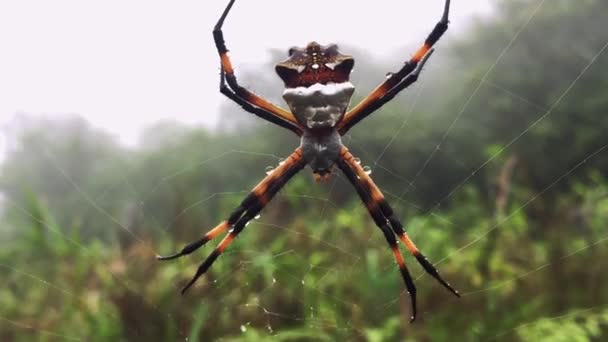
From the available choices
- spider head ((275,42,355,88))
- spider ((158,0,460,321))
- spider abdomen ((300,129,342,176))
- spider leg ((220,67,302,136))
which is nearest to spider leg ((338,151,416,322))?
spider ((158,0,460,321))

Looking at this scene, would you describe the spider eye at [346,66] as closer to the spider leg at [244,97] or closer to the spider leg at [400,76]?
the spider leg at [400,76]

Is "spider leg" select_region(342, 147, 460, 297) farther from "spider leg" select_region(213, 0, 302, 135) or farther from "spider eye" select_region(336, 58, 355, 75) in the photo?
"spider eye" select_region(336, 58, 355, 75)

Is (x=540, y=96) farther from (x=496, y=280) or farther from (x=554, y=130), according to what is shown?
(x=496, y=280)

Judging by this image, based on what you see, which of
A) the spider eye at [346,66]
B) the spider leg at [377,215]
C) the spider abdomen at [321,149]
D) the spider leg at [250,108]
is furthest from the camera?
the spider leg at [377,215]

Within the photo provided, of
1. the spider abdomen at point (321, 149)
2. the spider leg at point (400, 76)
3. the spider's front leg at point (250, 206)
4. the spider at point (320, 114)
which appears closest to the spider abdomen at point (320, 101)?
the spider at point (320, 114)

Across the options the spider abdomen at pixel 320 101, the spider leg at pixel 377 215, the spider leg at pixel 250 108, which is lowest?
the spider leg at pixel 377 215

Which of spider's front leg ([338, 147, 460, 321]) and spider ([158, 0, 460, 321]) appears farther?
spider's front leg ([338, 147, 460, 321])

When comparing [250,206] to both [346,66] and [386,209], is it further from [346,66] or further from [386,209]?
[346,66]

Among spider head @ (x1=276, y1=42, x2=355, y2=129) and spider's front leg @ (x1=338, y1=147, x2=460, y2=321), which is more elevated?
spider head @ (x1=276, y1=42, x2=355, y2=129)
